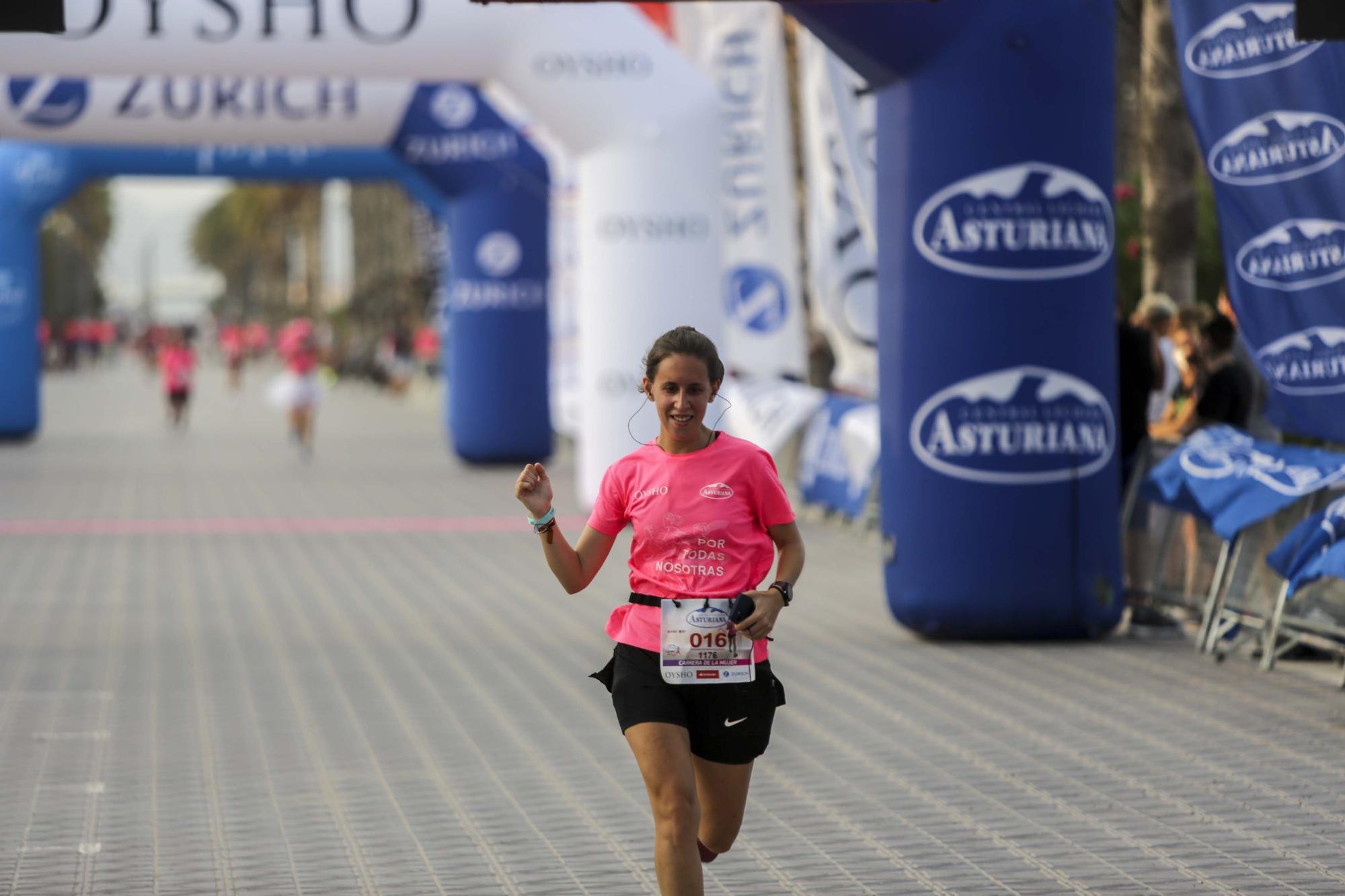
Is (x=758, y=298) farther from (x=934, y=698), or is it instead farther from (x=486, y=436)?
(x=934, y=698)

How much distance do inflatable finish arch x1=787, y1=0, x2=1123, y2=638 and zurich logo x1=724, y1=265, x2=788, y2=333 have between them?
7574 mm

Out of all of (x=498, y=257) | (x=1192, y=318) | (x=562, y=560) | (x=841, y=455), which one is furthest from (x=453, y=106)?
(x=562, y=560)

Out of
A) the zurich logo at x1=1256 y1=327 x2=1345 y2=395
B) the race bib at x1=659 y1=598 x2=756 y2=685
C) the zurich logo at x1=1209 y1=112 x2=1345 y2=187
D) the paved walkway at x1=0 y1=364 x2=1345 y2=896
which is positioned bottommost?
the paved walkway at x1=0 y1=364 x2=1345 y2=896

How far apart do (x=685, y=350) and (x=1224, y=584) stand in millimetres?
5886

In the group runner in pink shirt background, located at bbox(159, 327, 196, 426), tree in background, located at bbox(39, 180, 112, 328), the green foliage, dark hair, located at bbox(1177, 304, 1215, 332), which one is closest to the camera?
dark hair, located at bbox(1177, 304, 1215, 332)

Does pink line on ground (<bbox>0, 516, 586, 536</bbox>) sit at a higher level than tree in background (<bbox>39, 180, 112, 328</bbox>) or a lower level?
lower

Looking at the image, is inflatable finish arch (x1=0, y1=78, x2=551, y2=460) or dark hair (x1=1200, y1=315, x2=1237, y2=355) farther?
inflatable finish arch (x1=0, y1=78, x2=551, y2=460)

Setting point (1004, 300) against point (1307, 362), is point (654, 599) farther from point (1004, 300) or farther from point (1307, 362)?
point (1004, 300)

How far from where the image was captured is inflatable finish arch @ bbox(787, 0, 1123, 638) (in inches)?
401

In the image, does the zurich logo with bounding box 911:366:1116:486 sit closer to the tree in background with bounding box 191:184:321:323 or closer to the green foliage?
the green foliage

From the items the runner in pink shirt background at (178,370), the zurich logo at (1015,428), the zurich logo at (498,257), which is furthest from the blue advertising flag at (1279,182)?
the runner in pink shirt background at (178,370)

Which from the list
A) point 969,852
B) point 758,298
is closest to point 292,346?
point 758,298

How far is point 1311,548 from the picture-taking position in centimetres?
868

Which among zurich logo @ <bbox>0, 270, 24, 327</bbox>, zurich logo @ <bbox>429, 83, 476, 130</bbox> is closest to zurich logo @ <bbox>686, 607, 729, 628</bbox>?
zurich logo @ <bbox>429, 83, 476, 130</bbox>
